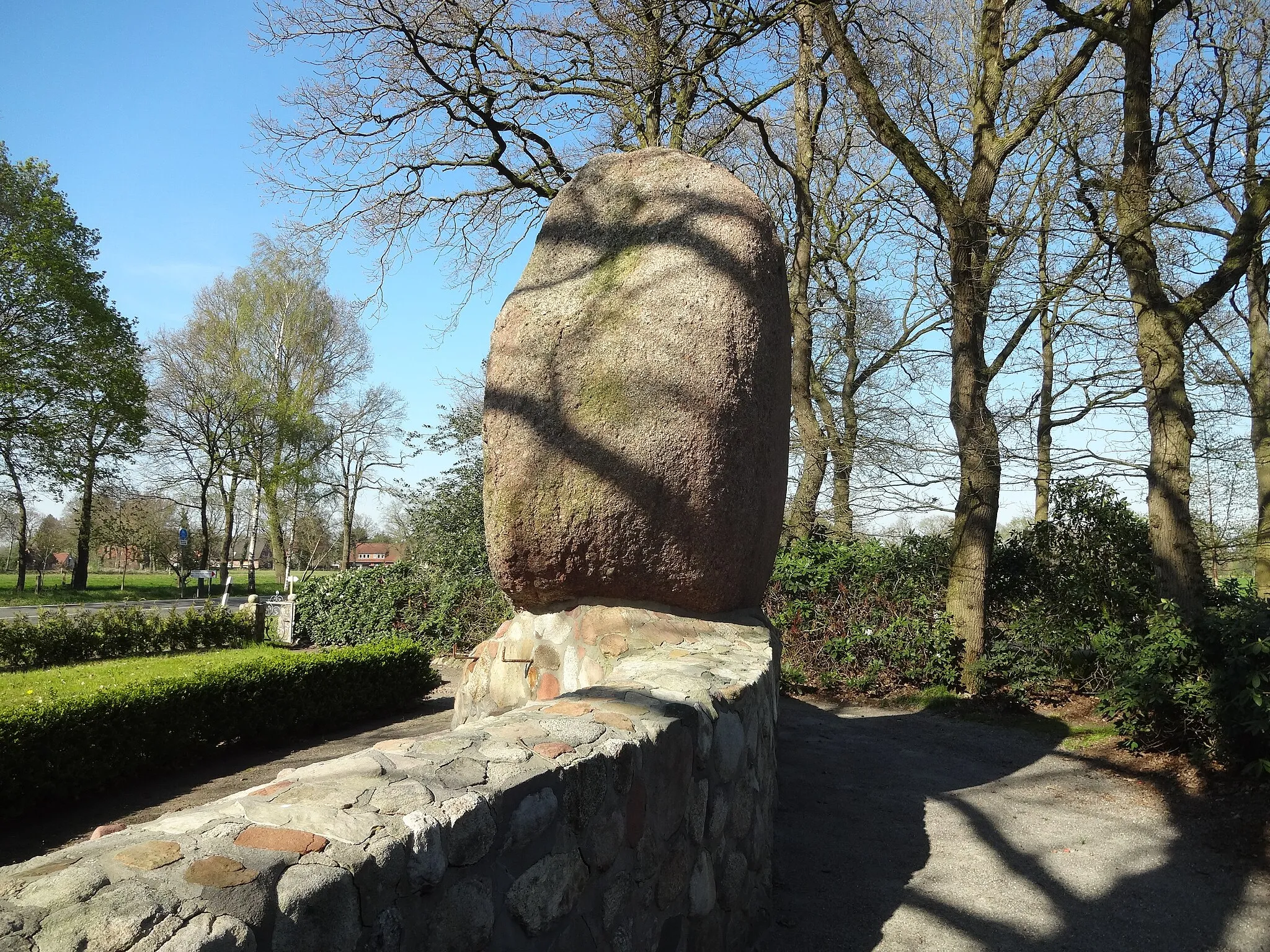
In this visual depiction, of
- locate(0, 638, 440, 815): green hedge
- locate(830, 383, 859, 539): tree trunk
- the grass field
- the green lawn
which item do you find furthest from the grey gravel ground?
the grass field

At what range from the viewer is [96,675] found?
8.33 m

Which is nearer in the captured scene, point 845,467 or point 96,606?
point 845,467

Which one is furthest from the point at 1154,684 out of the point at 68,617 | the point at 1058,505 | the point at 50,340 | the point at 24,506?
the point at 24,506

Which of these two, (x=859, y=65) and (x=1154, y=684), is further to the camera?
(x=859, y=65)

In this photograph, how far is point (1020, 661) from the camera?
880cm

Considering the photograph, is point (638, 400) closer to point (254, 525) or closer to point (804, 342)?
point (804, 342)

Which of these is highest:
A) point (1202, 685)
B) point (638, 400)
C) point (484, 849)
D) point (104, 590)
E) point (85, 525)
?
point (638, 400)

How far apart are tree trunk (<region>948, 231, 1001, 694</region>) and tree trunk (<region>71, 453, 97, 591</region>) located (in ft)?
68.7

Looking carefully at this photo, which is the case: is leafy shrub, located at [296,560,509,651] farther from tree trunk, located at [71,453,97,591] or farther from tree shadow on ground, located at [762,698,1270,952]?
tree trunk, located at [71,453,97,591]

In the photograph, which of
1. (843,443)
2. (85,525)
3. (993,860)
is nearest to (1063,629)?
(993,860)

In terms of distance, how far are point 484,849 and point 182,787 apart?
5598 mm

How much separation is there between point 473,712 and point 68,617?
1021 centimetres

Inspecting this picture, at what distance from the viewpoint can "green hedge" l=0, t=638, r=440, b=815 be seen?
5.64 metres

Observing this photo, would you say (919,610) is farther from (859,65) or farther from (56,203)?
(56,203)
